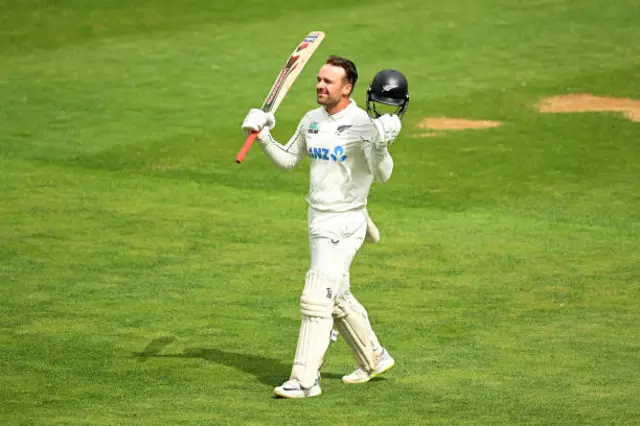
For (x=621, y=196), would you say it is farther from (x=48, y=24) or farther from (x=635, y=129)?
(x=48, y=24)

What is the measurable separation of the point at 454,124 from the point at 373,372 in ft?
33.7

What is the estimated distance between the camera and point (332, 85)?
30.1 ft

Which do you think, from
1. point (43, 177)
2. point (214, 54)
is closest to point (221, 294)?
point (43, 177)

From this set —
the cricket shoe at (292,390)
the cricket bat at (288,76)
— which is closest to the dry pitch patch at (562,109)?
the cricket bat at (288,76)

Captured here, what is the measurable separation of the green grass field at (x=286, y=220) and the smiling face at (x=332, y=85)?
6.46ft

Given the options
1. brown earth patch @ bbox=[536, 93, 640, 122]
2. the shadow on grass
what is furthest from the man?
brown earth patch @ bbox=[536, 93, 640, 122]

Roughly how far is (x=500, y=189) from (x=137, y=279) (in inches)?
223

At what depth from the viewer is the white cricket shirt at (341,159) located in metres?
9.17

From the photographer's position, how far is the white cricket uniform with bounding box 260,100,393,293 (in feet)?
30.0

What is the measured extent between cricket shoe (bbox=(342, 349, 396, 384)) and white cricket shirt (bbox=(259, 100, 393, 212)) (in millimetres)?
1107

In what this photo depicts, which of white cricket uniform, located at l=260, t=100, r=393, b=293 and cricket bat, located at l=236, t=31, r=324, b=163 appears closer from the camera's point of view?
white cricket uniform, located at l=260, t=100, r=393, b=293

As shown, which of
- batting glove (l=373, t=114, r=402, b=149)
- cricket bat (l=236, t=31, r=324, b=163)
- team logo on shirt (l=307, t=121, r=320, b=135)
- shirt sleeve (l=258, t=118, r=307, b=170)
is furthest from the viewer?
cricket bat (l=236, t=31, r=324, b=163)

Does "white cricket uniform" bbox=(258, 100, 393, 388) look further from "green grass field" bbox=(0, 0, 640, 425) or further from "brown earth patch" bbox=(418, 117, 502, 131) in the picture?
"brown earth patch" bbox=(418, 117, 502, 131)

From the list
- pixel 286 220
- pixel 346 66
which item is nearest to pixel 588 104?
pixel 286 220
